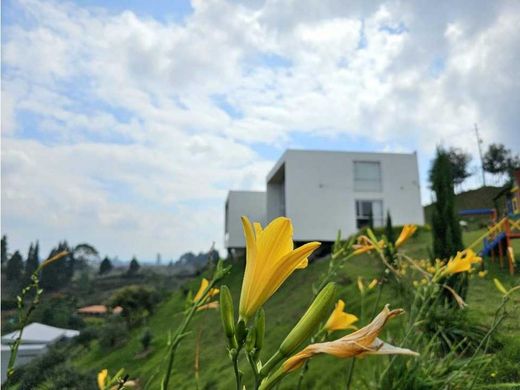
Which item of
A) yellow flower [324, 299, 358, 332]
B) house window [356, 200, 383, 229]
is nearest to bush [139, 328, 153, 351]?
yellow flower [324, 299, 358, 332]

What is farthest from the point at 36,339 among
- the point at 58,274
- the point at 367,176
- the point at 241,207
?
the point at 241,207

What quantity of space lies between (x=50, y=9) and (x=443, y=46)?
129 centimetres

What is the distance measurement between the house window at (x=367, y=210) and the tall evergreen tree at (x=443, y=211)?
6715 millimetres

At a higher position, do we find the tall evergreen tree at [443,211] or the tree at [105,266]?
the tall evergreen tree at [443,211]

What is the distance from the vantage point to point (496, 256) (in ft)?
3.41

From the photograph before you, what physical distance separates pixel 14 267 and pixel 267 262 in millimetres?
1214

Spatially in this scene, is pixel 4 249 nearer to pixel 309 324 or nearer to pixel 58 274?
pixel 58 274

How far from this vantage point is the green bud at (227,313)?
0.98ft

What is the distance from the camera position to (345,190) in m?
9.06

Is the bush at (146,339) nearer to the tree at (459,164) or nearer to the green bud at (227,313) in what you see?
the tree at (459,164)

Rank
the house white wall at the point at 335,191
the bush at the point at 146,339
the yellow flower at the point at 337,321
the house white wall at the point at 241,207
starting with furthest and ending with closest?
the house white wall at the point at 241,207
the house white wall at the point at 335,191
the bush at the point at 146,339
the yellow flower at the point at 337,321

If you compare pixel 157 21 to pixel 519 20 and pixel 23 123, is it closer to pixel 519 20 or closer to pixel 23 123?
pixel 23 123

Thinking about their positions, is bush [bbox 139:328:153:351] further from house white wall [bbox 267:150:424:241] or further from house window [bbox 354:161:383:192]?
house window [bbox 354:161:383:192]

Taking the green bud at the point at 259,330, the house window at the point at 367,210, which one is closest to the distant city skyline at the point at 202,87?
the green bud at the point at 259,330
